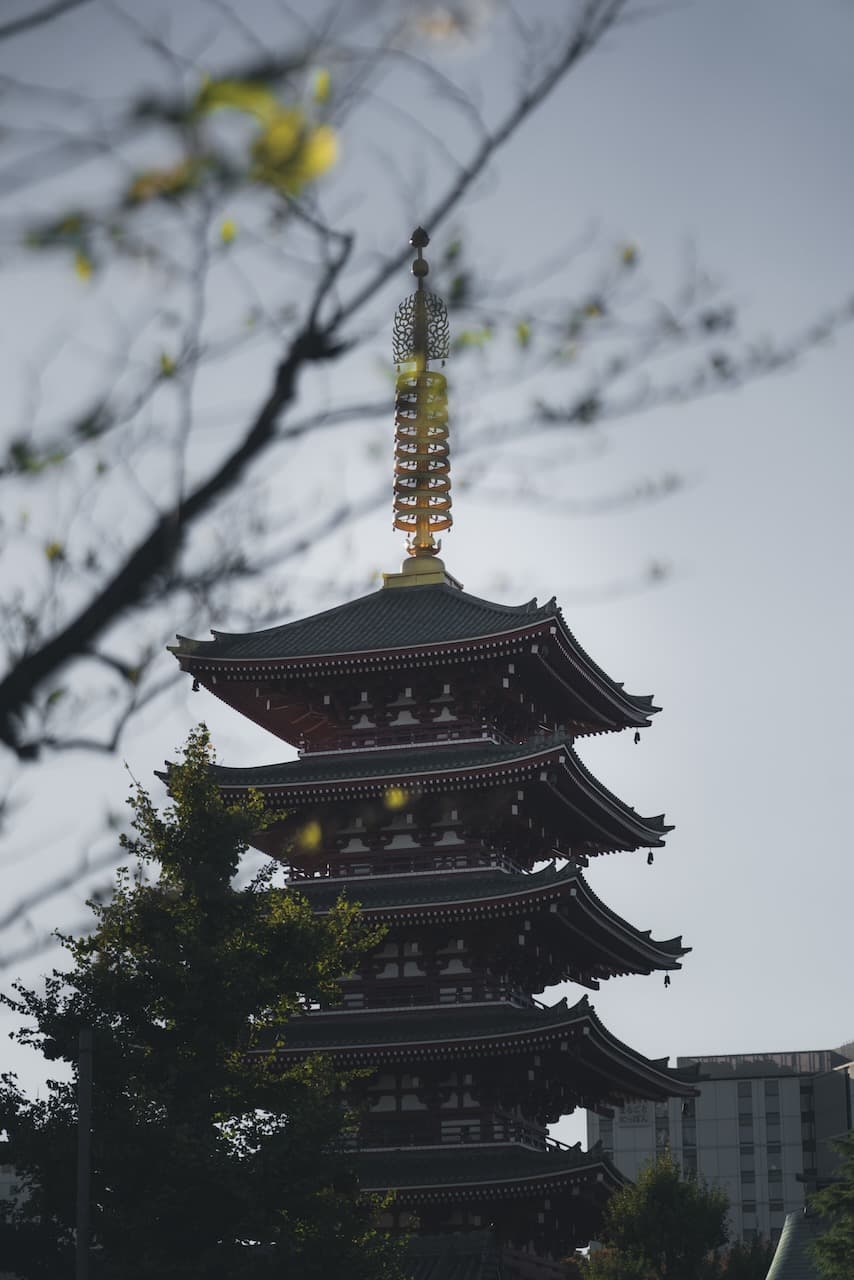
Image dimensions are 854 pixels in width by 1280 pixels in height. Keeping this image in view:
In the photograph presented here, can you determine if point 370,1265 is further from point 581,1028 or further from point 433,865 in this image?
point 433,865

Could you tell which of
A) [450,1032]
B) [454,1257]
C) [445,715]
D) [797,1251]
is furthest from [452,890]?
[797,1251]

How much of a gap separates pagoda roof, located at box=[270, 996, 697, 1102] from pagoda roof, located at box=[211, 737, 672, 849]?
4438mm

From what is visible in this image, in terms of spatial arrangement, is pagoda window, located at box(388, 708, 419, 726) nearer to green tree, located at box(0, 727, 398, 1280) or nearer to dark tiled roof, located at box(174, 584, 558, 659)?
dark tiled roof, located at box(174, 584, 558, 659)

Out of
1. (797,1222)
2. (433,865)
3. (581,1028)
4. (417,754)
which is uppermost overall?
(417,754)

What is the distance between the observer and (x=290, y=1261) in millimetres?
23969

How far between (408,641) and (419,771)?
3119 millimetres

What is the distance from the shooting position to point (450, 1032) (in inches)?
1358

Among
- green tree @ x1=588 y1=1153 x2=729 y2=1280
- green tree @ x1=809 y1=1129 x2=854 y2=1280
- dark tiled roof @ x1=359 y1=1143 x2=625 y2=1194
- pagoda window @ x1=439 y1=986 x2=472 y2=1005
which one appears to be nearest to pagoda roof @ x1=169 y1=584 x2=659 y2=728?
pagoda window @ x1=439 y1=986 x2=472 y2=1005

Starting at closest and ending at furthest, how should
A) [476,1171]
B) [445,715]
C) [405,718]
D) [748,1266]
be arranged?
[476,1171], [445,715], [405,718], [748,1266]

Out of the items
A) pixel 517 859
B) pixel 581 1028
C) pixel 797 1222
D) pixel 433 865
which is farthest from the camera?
pixel 797 1222

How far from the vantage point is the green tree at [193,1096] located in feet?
79.2

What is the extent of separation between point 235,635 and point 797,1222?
24035 millimetres

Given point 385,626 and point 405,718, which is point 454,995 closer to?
point 405,718

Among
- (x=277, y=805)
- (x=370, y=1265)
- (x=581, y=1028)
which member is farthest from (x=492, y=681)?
(x=370, y=1265)
